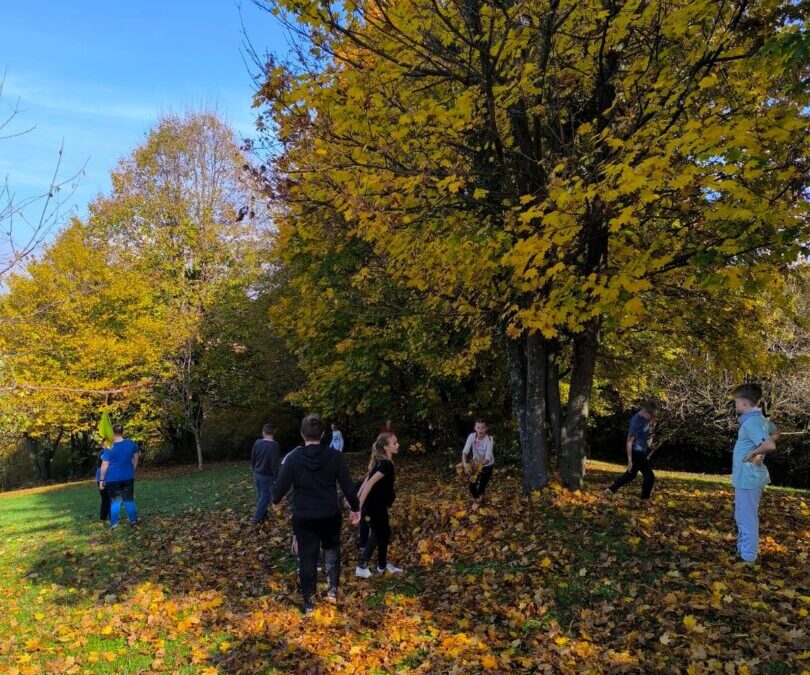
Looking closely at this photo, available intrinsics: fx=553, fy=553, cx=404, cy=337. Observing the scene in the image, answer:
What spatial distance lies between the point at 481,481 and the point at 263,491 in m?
3.80

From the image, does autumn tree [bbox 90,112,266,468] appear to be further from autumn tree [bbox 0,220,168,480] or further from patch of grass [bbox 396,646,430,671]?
patch of grass [bbox 396,646,430,671]

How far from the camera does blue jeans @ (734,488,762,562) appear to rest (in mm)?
5680

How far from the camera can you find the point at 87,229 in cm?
2842

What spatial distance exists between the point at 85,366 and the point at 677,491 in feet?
79.4

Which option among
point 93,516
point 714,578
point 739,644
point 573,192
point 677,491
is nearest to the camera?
point 739,644

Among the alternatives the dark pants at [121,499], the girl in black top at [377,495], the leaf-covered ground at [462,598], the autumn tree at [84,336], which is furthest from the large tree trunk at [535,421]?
the autumn tree at [84,336]

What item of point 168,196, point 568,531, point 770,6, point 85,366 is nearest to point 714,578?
point 568,531

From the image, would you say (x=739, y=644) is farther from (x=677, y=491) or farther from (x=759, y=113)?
(x=677, y=491)

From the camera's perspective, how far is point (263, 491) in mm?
9633

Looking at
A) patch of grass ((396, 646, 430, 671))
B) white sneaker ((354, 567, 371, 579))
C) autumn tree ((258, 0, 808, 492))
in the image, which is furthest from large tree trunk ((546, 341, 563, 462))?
patch of grass ((396, 646, 430, 671))

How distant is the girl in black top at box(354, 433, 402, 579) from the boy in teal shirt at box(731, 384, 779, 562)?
147 inches

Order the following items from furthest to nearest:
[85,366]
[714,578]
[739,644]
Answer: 1. [85,366]
2. [714,578]
3. [739,644]

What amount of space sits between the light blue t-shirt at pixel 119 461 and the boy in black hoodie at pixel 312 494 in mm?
5885

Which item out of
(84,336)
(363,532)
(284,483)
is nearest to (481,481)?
(363,532)
